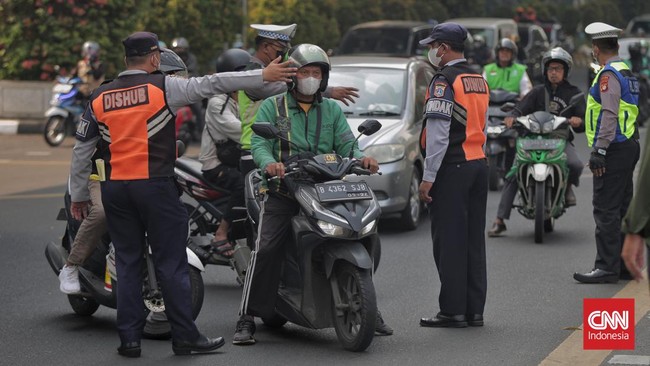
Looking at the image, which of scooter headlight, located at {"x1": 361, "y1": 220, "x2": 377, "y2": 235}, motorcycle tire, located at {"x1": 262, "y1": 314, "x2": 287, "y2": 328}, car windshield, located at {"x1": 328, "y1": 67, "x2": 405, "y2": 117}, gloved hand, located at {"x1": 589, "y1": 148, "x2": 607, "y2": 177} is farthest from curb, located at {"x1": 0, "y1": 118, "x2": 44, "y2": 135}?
scooter headlight, located at {"x1": 361, "y1": 220, "x2": 377, "y2": 235}

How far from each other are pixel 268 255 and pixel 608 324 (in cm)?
208

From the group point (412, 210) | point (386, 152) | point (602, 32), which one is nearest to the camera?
point (602, 32)

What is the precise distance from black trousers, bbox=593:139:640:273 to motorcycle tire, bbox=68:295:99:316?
12.3ft

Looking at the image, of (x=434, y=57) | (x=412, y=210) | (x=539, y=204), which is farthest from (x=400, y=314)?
(x=412, y=210)

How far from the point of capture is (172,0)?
90.4ft

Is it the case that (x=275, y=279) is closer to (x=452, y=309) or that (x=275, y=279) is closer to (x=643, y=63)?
(x=452, y=309)

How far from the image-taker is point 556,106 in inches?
507

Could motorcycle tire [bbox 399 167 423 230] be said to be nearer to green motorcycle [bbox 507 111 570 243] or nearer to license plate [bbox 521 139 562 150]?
green motorcycle [bbox 507 111 570 243]

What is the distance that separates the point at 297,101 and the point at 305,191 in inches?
24.2

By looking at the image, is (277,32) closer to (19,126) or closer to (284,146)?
(284,146)

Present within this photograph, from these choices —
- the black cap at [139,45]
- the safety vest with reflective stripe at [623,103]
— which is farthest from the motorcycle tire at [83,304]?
the safety vest with reflective stripe at [623,103]

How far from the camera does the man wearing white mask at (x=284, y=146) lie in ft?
27.3

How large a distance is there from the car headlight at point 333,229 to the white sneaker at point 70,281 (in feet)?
5.98

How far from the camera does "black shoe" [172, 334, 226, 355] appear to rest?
8148 mm
